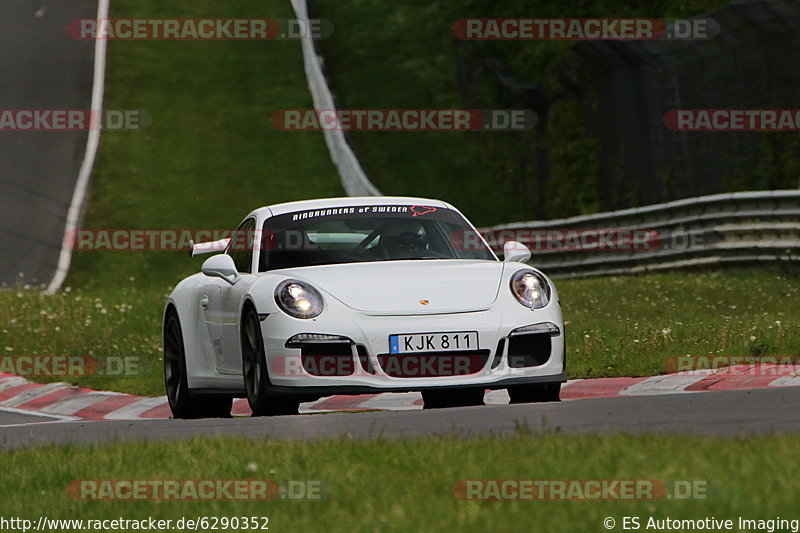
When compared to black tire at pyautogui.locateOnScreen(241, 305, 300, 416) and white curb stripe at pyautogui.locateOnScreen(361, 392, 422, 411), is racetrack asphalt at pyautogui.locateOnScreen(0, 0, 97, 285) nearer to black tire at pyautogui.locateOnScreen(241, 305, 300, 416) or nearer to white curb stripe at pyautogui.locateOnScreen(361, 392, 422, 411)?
white curb stripe at pyautogui.locateOnScreen(361, 392, 422, 411)

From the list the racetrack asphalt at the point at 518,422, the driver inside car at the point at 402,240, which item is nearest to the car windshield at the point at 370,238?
the driver inside car at the point at 402,240

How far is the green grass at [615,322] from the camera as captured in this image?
470 inches

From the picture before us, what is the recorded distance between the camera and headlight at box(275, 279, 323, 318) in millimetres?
9086

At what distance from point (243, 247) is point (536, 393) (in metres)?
2.34

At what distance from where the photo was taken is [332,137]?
33438 millimetres

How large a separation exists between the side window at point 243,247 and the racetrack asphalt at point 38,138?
1461 centimetres

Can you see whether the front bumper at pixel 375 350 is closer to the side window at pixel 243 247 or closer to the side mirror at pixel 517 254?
the side mirror at pixel 517 254

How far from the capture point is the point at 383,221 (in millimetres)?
10398

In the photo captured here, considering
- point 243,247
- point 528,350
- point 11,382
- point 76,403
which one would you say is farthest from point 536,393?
point 11,382

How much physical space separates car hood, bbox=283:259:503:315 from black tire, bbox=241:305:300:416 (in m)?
0.42

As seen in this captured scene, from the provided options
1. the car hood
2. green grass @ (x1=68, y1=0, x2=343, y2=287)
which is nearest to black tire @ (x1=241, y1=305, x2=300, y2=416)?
the car hood

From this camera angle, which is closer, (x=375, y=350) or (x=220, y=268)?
(x=375, y=350)

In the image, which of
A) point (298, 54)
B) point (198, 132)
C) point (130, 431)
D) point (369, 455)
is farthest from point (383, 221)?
point (298, 54)

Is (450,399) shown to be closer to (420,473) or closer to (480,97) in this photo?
(420,473)
